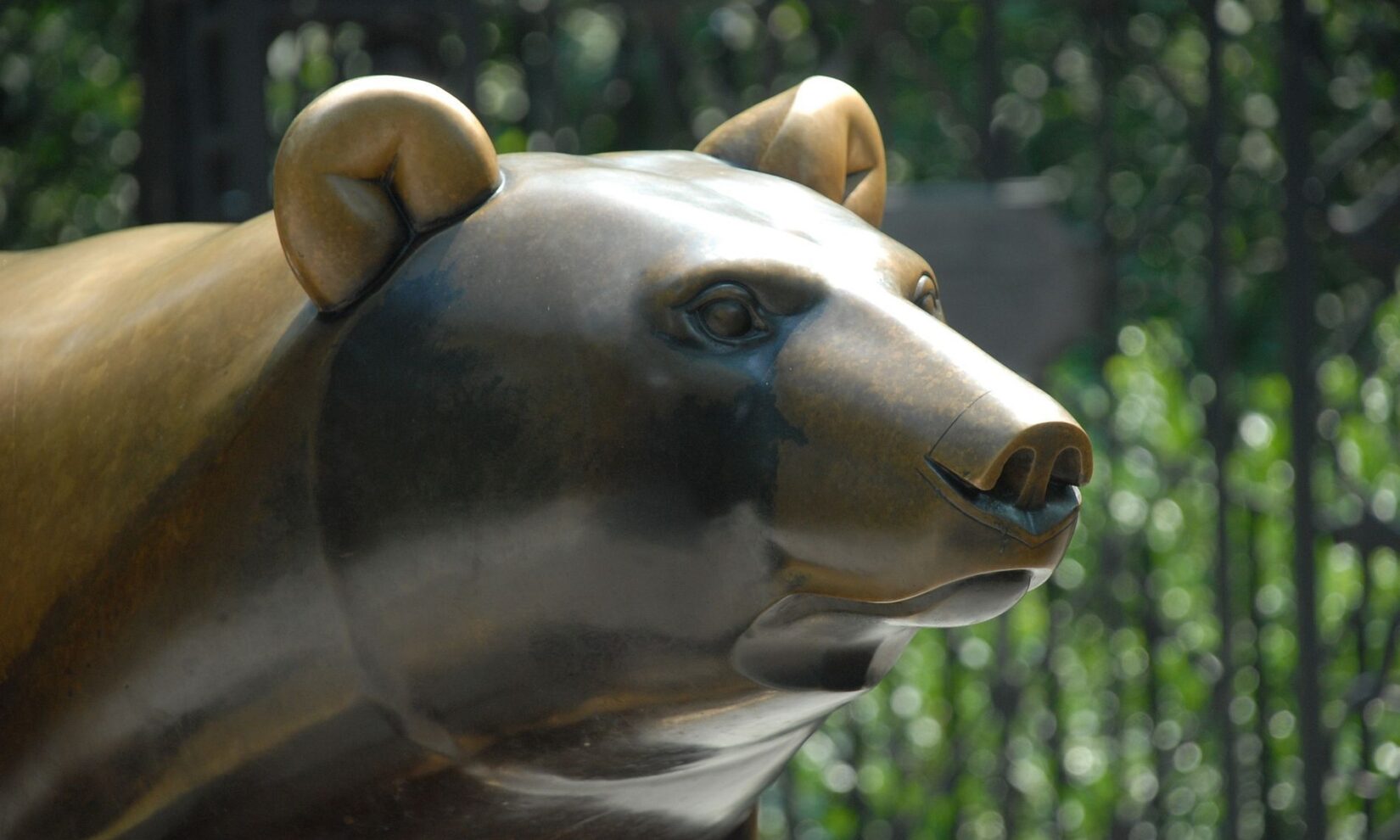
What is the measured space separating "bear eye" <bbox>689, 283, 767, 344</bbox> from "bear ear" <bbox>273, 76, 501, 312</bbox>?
18cm

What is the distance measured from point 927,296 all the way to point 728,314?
161 mm

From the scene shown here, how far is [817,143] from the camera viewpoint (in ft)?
4.13

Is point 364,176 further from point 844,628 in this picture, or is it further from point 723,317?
point 844,628

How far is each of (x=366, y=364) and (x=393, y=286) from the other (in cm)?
6

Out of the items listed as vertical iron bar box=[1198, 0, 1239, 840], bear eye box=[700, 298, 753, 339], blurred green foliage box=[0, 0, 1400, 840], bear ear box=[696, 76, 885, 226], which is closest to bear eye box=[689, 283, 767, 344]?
bear eye box=[700, 298, 753, 339]

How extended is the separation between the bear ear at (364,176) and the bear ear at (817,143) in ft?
A: 0.88

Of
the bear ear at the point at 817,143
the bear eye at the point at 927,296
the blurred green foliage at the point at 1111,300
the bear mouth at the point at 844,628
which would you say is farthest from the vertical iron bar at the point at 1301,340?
the bear mouth at the point at 844,628

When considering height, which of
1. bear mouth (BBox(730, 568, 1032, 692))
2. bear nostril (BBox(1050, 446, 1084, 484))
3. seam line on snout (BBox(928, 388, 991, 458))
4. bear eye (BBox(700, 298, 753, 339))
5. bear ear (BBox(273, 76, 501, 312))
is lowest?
bear mouth (BBox(730, 568, 1032, 692))

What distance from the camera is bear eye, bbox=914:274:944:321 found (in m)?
Result: 1.08

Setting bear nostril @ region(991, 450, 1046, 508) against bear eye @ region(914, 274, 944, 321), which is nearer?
bear nostril @ region(991, 450, 1046, 508)

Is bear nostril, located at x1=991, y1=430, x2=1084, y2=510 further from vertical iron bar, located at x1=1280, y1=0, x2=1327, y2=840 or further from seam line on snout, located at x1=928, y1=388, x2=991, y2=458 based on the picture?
vertical iron bar, located at x1=1280, y1=0, x2=1327, y2=840

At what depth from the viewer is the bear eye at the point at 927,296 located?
1.08 m

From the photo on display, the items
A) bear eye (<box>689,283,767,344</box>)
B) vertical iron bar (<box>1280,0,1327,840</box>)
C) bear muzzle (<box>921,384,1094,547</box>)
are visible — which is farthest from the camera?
vertical iron bar (<box>1280,0,1327,840</box>)

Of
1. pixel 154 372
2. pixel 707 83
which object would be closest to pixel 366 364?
pixel 154 372
